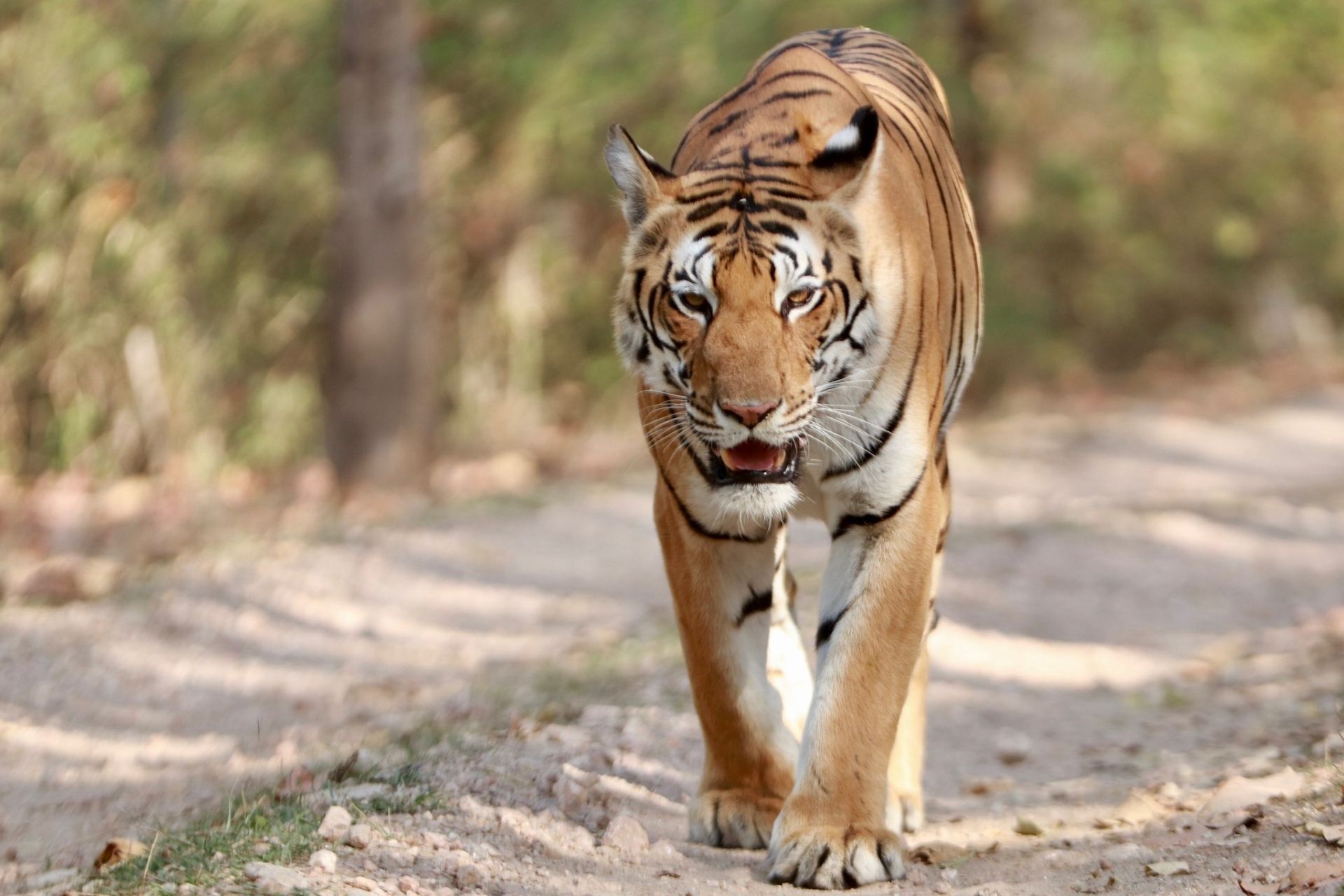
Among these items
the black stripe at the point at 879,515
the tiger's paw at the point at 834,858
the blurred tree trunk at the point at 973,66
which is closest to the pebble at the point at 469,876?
the tiger's paw at the point at 834,858

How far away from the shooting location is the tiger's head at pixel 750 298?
3.62 meters

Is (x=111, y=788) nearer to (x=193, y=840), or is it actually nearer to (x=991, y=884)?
(x=193, y=840)

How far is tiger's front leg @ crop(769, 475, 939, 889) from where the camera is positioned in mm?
3674

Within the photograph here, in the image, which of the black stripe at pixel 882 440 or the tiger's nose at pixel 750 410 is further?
the black stripe at pixel 882 440

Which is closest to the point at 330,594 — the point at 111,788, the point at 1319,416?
the point at 111,788

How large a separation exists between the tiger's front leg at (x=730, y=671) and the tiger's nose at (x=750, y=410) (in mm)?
485

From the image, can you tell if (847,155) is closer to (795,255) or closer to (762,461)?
(795,255)

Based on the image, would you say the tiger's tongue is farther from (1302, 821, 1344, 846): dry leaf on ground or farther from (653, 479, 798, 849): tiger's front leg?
(1302, 821, 1344, 846): dry leaf on ground

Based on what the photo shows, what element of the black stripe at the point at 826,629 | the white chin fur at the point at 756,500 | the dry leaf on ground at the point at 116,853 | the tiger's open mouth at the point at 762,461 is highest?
the tiger's open mouth at the point at 762,461

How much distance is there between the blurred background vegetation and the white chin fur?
744cm

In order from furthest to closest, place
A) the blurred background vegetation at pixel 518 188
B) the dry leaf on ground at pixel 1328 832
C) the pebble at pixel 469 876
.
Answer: the blurred background vegetation at pixel 518 188 < the pebble at pixel 469 876 < the dry leaf on ground at pixel 1328 832

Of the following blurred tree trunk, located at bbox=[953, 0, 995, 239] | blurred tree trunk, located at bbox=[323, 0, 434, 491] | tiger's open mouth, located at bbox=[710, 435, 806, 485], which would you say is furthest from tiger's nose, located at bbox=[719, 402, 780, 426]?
blurred tree trunk, located at bbox=[953, 0, 995, 239]

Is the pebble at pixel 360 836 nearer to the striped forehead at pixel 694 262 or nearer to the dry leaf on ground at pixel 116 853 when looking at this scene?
the dry leaf on ground at pixel 116 853

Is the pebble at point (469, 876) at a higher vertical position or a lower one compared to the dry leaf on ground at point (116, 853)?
higher
